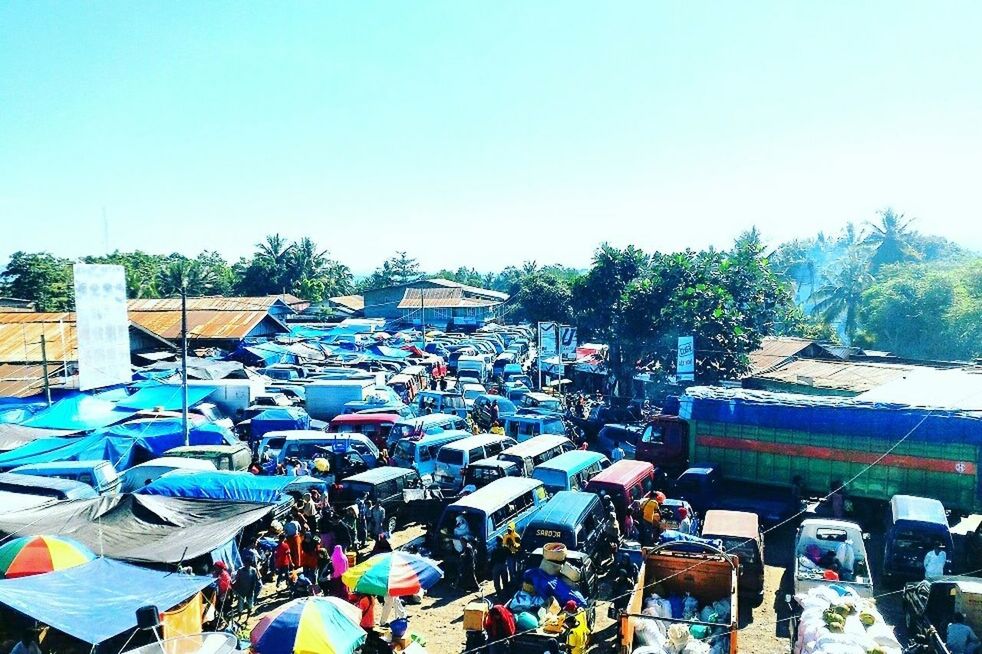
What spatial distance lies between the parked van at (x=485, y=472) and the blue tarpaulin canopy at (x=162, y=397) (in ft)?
40.0

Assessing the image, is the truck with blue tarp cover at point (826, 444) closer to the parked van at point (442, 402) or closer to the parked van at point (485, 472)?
the parked van at point (485, 472)

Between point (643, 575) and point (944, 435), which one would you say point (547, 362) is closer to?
point (944, 435)

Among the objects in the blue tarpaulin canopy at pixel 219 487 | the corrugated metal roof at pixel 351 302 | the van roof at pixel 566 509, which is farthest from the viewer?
the corrugated metal roof at pixel 351 302

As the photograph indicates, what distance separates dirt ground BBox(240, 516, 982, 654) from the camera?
1089cm

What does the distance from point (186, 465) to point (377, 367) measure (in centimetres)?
1910

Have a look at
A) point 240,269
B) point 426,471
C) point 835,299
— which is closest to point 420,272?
point 240,269

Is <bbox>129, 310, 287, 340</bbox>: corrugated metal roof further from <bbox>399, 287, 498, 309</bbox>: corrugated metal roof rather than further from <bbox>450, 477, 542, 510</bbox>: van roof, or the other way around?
<bbox>450, 477, 542, 510</bbox>: van roof

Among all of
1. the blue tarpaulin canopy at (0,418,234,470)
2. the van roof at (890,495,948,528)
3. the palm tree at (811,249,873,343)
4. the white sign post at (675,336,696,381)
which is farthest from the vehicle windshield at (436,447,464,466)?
the palm tree at (811,249,873,343)

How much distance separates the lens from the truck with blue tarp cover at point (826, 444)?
15648mm

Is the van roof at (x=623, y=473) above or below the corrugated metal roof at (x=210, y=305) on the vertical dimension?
below

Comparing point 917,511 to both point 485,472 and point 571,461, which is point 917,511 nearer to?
point 571,461

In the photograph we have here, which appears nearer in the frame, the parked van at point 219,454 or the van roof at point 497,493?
the van roof at point 497,493

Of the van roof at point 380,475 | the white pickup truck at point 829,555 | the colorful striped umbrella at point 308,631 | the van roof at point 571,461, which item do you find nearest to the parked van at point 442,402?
the van roof at point 571,461

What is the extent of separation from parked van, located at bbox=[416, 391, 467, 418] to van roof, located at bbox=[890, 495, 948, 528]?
16.0 meters
